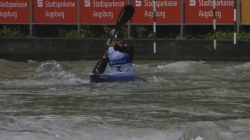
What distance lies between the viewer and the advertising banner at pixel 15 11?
→ 2169cm

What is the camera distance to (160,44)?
1942cm

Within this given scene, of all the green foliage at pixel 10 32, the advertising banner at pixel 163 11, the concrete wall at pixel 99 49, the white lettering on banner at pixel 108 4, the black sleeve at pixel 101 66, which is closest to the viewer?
the black sleeve at pixel 101 66

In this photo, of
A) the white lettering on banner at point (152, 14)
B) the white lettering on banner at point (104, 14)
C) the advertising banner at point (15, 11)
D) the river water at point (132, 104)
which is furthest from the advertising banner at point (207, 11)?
the advertising banner at point (15, 11)

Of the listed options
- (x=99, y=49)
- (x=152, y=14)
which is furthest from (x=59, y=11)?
(x=152, y=14)

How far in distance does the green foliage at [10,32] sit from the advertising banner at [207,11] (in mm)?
4829

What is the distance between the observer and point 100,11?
20.9 m

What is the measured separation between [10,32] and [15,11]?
64cm

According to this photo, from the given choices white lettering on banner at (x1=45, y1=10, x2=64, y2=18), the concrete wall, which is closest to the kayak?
the concrete wall

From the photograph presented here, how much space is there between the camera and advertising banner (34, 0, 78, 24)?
69.8 feet

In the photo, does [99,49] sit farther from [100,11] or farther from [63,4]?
[63,4]

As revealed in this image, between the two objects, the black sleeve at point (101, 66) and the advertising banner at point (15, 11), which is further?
the advertising banner at point (15, 11)

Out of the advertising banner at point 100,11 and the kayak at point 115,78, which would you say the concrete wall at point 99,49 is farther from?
the kayak at point 115,78

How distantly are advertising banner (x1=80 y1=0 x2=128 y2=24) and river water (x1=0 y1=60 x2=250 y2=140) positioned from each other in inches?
129

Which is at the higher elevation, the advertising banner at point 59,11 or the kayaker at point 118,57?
the advertising banner at point 59,11
